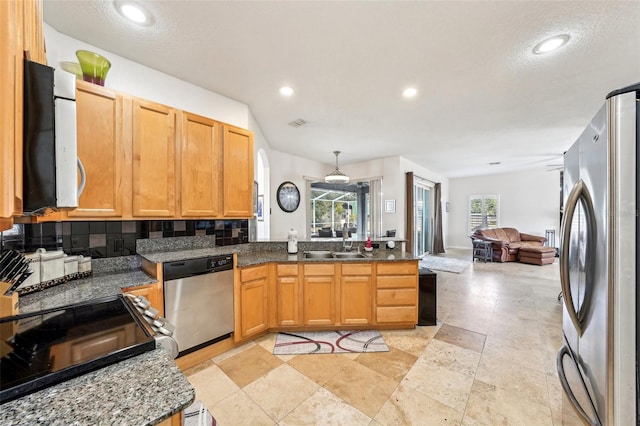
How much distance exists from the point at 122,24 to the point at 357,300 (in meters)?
3.19

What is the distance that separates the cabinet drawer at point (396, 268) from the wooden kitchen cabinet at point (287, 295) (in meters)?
0.96

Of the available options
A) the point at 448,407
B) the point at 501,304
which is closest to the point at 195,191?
the point at 448,407

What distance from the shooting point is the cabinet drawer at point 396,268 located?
8.76 feet

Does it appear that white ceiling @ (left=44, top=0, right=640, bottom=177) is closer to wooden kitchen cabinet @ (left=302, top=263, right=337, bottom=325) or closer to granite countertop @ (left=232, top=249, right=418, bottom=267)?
granite countertop @ (left=232, top=249, right=418, bottom=267)

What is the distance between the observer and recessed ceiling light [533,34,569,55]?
1.83 meters

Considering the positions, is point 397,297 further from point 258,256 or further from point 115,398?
point 115,398

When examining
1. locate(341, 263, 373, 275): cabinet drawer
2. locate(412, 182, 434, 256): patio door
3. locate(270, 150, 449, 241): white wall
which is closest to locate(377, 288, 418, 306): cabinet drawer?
locate(341, 263, 373, 275): cabinet drawer

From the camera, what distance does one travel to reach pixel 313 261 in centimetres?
261

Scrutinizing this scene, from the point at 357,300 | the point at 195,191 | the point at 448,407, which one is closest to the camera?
the point at 448,407

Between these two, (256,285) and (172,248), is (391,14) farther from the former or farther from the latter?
(172,248)

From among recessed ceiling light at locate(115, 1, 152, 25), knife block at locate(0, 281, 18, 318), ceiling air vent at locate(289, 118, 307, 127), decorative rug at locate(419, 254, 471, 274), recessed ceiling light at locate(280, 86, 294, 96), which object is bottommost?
decorative rug at locate(419, 254, 471, 274)

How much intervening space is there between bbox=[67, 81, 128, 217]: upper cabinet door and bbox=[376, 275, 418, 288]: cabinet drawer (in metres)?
2.57

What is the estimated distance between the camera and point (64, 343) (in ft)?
2.67

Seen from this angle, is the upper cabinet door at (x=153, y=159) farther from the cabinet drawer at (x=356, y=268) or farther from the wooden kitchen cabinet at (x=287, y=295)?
the cabinet drawer at (x=356, y=268)
